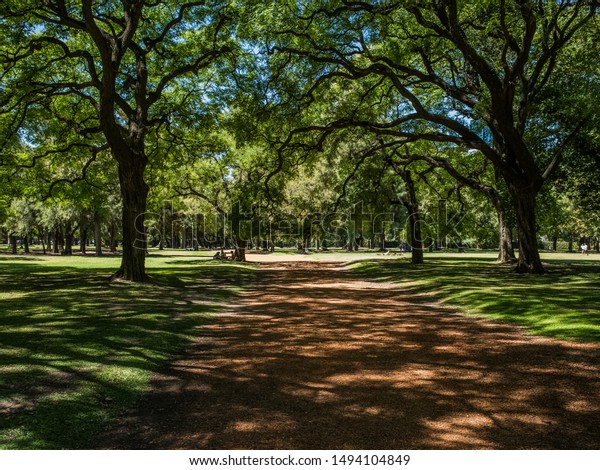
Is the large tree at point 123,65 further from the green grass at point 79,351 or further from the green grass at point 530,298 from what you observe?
the green grass at point 530,298

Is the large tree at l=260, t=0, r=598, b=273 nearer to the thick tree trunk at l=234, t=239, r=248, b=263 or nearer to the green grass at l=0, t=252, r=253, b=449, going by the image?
the green grass at l=0, t=252, r=253, b=449

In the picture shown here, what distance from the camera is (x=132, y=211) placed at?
1962 cm

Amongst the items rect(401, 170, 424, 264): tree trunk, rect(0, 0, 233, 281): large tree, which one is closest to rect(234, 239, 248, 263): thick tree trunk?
rect(401, 170, 424, 264): tree trunk

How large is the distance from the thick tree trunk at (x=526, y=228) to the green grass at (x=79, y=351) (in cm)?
1348

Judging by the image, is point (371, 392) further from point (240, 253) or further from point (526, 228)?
point (240, 253)

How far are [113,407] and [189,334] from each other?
181 inches

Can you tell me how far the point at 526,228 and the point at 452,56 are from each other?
30.6 feet

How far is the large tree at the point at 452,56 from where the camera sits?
16531 millimetres

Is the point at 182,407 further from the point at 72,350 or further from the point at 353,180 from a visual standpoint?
the point at 353,180


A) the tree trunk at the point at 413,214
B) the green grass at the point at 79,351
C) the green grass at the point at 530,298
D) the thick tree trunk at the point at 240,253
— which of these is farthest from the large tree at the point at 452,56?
the thick tree trunk at the point at 240,253

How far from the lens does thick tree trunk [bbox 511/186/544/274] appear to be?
2161cm

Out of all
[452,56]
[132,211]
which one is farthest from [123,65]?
[452,56]

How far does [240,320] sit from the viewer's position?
489 inches

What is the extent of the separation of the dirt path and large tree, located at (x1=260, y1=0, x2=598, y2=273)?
10.0 m
